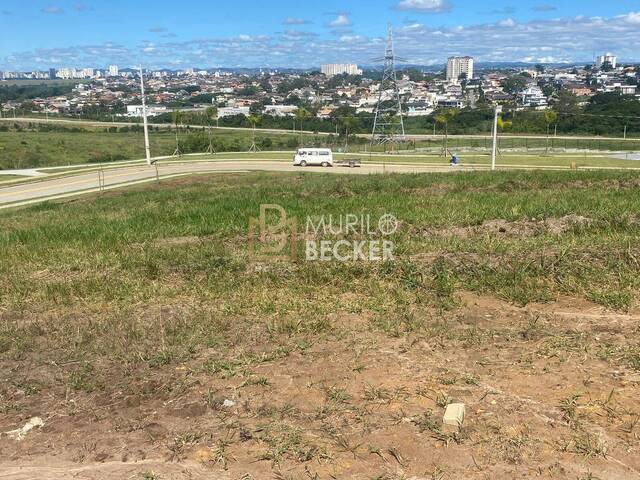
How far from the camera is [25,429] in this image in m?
3.48

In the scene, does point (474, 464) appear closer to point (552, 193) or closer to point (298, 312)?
point (298, 312)

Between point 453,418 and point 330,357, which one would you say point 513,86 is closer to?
point 330,357

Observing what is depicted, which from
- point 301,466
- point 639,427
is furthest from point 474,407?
point 301,466

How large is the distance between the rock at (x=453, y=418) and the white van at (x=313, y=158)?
35600mm

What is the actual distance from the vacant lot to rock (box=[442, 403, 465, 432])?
0.17 feet

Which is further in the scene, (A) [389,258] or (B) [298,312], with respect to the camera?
(A) [389,258]

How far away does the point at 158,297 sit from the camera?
18.5ft

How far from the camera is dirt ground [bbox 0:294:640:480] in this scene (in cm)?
300

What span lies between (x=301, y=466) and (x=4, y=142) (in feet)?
210

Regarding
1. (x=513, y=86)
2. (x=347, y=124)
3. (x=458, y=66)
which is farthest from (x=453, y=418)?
(x=458, y=66)

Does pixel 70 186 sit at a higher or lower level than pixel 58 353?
lower

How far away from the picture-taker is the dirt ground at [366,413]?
118 inches

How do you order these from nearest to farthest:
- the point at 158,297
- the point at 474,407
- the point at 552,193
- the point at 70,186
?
1. the point at 474,407
2. the point at 158,297
3. the point at 552,193
4. the point at 70,186

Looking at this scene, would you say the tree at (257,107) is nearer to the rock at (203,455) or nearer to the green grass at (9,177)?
the green grass at (9,177)
